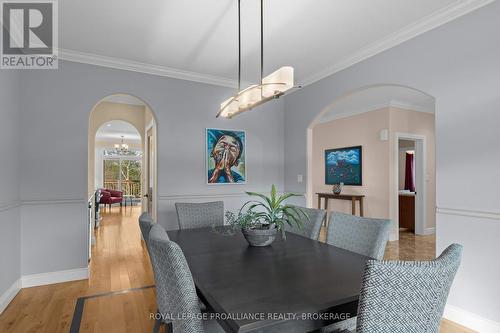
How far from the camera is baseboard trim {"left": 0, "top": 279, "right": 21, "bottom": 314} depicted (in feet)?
7.89

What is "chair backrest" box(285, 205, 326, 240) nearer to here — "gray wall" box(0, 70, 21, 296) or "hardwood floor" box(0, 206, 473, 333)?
"hardwood floor" box(0, 206, 473, 333)

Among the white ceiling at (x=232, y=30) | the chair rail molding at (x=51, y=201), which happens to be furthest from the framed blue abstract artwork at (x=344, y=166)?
the chair rail molding at (x=51, y=201)

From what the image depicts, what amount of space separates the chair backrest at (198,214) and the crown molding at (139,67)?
1756mm

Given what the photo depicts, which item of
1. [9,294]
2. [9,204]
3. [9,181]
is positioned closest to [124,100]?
[9,181]

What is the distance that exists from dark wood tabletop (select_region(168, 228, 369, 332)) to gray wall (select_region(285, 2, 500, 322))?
119 cm

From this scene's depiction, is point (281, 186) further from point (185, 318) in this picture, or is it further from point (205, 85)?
point (185, 318)

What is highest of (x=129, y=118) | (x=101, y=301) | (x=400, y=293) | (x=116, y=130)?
(x=116, y=130)

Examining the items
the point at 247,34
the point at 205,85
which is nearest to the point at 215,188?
the point at 205,85

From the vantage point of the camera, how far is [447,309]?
2.32 metres

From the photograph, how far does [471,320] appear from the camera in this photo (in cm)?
215

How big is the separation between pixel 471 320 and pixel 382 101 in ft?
12.4

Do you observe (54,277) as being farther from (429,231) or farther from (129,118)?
(429,231)

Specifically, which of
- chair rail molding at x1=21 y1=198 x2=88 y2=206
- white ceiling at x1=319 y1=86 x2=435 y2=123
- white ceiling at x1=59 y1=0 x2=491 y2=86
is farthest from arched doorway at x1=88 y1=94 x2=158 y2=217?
white ceiling at x1=319 y1=86 x2=435 y2=123

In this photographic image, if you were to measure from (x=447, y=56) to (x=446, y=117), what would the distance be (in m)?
0.51
